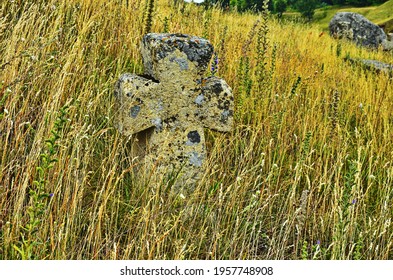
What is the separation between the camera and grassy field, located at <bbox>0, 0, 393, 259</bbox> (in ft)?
6.55

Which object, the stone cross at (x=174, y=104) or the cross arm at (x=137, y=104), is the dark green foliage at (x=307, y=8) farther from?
the cross arm at (x=137, y=104)

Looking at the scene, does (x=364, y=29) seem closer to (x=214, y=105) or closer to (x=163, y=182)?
(x=214, y=105)

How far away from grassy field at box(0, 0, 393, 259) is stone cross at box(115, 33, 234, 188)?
0.46 ft

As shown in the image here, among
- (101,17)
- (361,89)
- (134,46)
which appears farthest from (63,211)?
(361,89)

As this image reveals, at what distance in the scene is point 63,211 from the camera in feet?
6.81

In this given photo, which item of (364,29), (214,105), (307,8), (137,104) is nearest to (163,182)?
(137,104)

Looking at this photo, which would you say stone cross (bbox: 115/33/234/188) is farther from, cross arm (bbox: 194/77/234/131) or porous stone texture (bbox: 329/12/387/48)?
porous stone texture (bbox: 329/12/387/48)

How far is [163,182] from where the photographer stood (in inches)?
99.6

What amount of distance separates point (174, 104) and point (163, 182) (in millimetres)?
521

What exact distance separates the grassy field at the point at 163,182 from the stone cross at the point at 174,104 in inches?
5.5

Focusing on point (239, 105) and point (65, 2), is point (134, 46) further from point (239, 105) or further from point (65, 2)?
point (239, 105)

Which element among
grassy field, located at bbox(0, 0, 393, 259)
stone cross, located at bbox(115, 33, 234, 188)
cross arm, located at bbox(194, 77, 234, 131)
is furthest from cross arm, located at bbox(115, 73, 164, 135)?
cross arm, located at bbox(194, 77, 234, 131)
